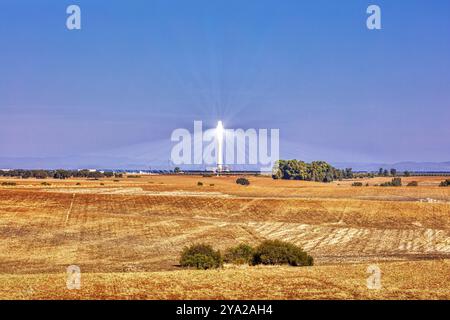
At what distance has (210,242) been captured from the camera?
48.4 m

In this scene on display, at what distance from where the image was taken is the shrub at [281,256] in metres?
31.4

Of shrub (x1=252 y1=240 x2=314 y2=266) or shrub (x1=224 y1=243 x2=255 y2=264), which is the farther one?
shrub (x1=224 y1=243 x2=255 y2=264)

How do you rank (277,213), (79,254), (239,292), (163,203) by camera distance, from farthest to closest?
(163,203) < (277,213) < (79,254) < (239,292)

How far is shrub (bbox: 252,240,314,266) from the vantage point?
31.4m

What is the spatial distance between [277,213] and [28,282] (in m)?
48.9

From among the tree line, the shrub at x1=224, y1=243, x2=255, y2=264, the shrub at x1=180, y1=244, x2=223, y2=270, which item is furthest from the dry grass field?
the tree line

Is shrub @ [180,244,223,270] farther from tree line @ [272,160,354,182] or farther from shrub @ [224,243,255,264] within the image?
tree line @ [272,160,354,182]

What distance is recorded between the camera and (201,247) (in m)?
32.5

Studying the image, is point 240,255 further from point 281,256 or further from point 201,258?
point 201,258

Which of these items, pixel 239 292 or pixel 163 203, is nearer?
pixel 239 292

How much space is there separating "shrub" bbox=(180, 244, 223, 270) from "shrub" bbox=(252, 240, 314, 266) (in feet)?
8.14

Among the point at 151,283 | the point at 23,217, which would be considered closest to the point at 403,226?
the point at 23,217
